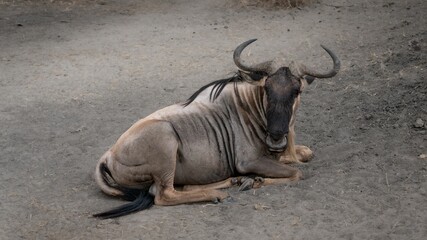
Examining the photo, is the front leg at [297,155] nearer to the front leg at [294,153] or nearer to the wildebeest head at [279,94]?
the front leg at [294,153]

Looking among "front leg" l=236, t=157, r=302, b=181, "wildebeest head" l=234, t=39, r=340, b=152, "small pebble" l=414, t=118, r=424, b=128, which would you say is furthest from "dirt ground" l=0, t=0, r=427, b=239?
"wildebeest head" l=234, t=39, r=340, b=152

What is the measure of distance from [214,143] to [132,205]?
40.5 inches

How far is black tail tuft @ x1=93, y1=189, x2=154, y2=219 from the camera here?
595 cm

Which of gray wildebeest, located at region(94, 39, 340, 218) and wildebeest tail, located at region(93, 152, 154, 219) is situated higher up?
gray wildebeest, located at region(94, 39, 340, 218)

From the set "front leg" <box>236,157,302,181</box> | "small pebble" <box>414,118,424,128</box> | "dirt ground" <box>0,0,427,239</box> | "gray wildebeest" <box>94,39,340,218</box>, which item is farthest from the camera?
"small pebble" <box>414,118,424,128</box>

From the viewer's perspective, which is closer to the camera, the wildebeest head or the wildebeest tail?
the wildebeest tail

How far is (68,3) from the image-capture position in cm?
1389

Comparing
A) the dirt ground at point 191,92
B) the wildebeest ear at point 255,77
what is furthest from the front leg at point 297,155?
the wildebeest ear at point 255,77

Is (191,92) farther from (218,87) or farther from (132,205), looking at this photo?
(132,205)

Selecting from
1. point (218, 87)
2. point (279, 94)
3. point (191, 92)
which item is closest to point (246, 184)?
point (279, 94)

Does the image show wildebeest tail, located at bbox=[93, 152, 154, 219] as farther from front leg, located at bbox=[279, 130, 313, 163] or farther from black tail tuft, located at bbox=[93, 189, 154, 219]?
front leg, located at bbox=[279, 130, 313, 163]

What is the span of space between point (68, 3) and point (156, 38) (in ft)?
10.4

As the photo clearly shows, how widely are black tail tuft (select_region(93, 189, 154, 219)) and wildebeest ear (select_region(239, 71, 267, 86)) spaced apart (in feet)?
4.69

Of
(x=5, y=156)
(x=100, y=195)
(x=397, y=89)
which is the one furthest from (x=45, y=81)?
(x=397, y=89)
